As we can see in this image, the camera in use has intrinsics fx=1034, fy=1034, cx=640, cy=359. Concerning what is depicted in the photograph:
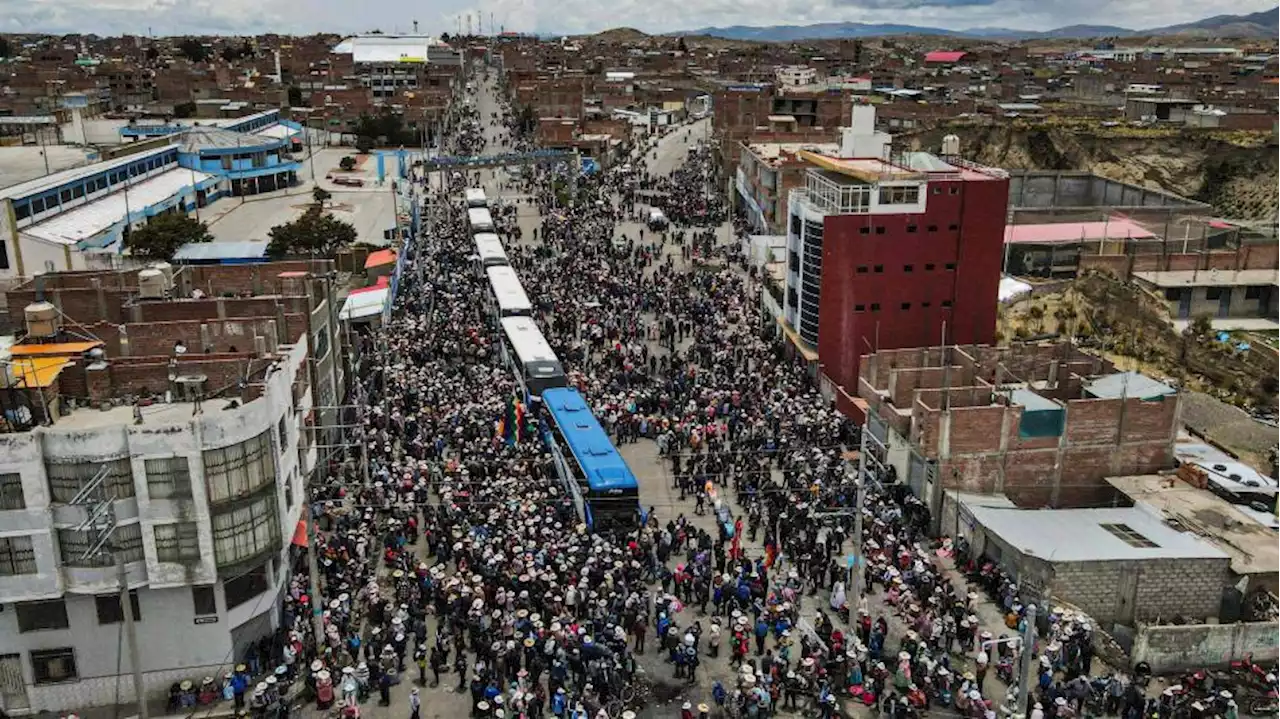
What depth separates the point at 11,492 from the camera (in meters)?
19.8

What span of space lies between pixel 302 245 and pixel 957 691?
46.3 meters

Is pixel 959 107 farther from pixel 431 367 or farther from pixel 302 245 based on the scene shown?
pixel 431 367

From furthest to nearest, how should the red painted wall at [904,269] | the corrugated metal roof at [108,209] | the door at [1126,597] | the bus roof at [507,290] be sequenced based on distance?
A: the corrugated metal roof at [108,209], the bus roof at [507,290], the red painted wall at [904,269], the door at [1126,597]

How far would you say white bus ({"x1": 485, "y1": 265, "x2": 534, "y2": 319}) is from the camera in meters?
43.6

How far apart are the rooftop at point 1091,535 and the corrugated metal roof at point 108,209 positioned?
161 ft

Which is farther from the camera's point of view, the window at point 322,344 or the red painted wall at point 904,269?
the red painted wall at point 904,269

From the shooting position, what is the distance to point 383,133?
112938 millimetres

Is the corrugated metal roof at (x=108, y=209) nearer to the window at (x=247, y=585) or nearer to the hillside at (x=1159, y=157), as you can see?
the window at (x=247, y=585)

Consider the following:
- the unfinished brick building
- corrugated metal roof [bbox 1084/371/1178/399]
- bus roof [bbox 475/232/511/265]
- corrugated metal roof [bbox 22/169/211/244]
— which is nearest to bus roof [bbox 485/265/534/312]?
bus roof [bbox 475/232/511/265]

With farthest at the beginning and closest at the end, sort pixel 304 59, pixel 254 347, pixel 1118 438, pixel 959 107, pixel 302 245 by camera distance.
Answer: pixel 304 59 < pixel 959 107 < pixel 302 245 < pixel 1118 438 < pixel 254 347

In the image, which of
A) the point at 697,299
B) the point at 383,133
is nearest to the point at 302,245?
the point at 697,299

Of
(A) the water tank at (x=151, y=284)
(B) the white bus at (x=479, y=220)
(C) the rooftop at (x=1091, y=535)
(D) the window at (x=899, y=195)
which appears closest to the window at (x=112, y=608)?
(A) the water tank at (x=151, y=284)

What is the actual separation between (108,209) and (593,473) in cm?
5064

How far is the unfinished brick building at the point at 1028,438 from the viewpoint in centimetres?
3011
